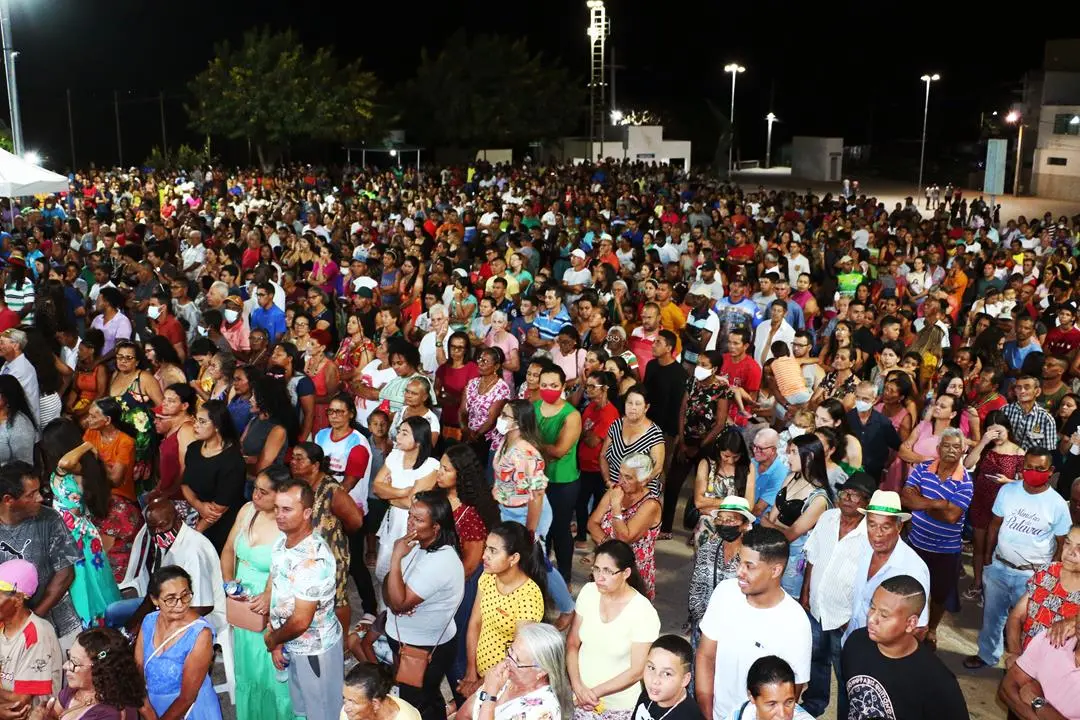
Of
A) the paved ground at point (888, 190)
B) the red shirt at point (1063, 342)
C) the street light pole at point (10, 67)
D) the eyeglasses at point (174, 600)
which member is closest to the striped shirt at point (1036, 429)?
the red shirt at point (1063, 342)

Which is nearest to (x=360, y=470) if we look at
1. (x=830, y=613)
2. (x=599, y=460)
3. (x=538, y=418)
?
(x=538, y=418)

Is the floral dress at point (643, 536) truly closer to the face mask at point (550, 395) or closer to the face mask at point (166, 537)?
the face mask at point (550, 395)

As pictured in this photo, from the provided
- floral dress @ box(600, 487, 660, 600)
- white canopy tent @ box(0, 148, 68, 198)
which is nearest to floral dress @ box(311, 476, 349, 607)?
floral dress @ box(600, 487, 660, 600)

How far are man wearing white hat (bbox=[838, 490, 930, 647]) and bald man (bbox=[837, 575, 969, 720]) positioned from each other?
0.74 m

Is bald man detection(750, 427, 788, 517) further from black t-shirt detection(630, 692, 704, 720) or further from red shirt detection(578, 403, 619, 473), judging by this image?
black t-shirt detection(630, 692, 704, 720)

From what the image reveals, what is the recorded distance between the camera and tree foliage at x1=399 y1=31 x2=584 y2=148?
50375 millimetres

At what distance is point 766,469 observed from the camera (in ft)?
20.5

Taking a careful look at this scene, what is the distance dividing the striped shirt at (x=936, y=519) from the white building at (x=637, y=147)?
38268 millimetres

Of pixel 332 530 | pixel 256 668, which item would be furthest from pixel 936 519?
pixel 256 668

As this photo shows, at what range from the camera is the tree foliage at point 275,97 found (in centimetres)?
4475

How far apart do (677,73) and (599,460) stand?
7577cm

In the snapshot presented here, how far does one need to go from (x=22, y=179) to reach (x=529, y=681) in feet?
26.1

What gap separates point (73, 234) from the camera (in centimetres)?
1590

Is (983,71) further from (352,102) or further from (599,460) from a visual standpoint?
(599,460)
